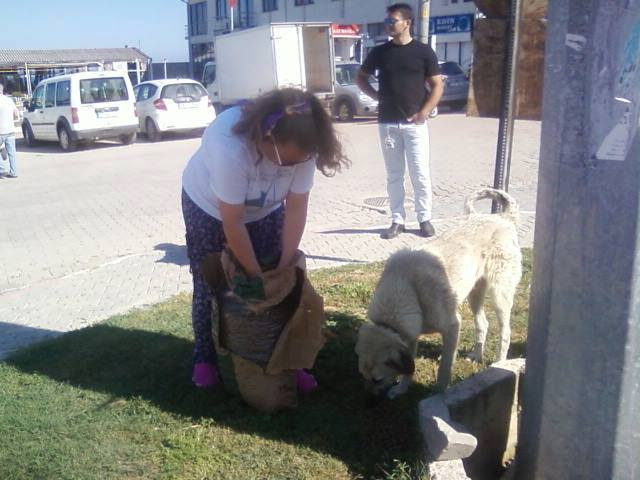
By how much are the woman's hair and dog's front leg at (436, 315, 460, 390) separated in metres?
1.24

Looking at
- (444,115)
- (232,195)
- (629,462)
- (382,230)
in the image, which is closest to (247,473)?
(232,195)

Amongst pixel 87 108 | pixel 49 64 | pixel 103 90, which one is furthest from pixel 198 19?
pixel 87 108

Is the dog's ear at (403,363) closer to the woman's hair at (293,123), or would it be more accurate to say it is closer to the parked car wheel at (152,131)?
the woman's hair at (293,123)

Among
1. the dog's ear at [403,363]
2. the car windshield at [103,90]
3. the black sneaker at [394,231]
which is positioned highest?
the car windshield at [103,90]

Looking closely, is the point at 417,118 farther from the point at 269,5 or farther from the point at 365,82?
the point at 269,5

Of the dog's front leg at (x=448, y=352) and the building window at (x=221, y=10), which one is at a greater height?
the building window at (x=221, y=10)

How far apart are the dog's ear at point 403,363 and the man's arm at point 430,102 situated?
11.6ft

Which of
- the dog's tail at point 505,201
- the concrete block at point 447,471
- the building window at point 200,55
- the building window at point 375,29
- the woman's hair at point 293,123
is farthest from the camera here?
the building window at point 200,55

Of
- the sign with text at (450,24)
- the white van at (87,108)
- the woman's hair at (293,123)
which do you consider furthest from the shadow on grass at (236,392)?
the sign with text at (450,24)

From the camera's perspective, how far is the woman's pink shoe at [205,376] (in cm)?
400

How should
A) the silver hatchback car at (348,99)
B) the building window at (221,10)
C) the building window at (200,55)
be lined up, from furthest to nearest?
the building window at (221,10)
the building window at (200,55)
the silver hatchback car at (348,99)

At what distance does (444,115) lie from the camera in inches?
915

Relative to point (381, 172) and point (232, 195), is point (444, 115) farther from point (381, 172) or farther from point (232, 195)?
point (232, 195)

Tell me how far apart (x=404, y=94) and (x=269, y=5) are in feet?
143
